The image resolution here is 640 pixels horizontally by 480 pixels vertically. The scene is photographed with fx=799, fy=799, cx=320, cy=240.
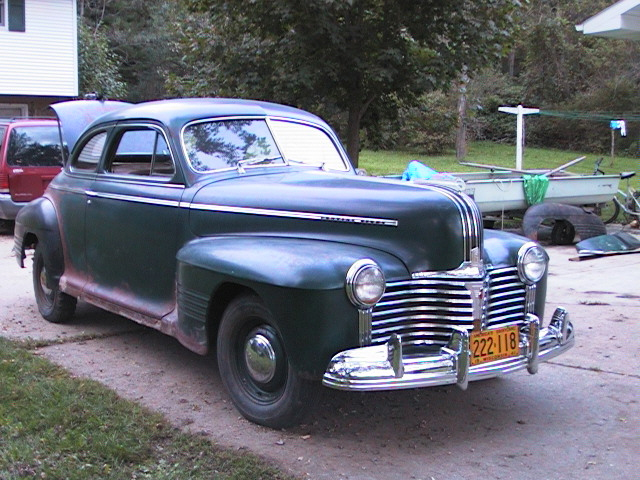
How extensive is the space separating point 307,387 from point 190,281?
1.05 metres

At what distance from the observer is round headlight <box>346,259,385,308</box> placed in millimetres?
4031

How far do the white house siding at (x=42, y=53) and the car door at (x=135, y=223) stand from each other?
61.9ft

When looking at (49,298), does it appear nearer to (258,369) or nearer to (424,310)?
(258,369)

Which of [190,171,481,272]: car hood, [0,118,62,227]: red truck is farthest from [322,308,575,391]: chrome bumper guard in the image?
[0,118,62,227]: red truck

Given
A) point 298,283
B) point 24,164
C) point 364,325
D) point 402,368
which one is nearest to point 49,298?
point 298,283

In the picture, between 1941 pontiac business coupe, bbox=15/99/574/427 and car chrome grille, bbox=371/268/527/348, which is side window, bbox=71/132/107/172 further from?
car chrome grille, bbox=371/268/527/348

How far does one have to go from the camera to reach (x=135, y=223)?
558 cm

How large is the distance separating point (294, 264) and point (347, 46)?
313 inches

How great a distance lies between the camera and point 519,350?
4.44 meters

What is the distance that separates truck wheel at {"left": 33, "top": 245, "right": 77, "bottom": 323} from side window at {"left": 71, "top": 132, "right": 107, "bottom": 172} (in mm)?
845

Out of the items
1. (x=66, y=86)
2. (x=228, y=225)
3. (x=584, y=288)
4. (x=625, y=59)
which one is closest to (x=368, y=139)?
(x=584, y=288)

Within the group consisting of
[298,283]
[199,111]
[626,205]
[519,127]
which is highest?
[519,127]

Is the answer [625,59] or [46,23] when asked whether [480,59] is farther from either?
[625,59]

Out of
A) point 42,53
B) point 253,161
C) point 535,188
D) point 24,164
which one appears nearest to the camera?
point 253,161
